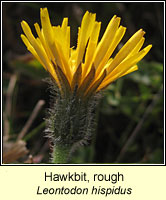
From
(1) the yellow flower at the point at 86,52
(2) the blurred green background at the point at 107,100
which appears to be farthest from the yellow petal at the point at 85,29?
(2) the blurred green background at the point at 107,100

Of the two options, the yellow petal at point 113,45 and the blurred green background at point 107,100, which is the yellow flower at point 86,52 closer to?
the yellow petal at point 113,45

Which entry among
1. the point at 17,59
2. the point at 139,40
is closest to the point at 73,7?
the point at 17,59

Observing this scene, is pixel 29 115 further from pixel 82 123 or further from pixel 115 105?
pixel 82 123

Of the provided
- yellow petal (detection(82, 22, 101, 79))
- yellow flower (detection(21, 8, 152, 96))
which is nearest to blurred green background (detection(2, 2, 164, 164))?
yellow flower (detection(21, 8, 152, 96))

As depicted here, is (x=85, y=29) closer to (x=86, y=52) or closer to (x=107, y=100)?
(x=86, y=52)

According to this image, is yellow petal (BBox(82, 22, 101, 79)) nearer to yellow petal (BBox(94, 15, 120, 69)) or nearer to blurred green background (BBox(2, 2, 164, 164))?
yellow petal (BBox(94, 15, 120, 69))

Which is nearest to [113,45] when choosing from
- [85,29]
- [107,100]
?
[85,29]
